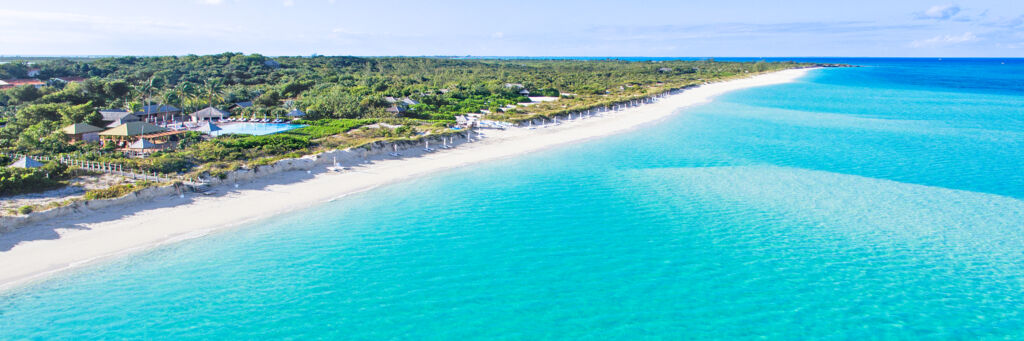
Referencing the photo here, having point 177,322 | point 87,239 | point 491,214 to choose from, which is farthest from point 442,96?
point 177,322

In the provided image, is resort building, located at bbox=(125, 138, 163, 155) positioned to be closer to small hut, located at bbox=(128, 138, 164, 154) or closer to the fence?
small hut, located at bbox=(128, 138, 164, 154)

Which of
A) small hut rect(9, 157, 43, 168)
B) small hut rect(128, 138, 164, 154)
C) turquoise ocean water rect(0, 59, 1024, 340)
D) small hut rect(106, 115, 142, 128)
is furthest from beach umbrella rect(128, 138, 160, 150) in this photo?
turquoise ocean water rect(0, 59, 1024, 340)

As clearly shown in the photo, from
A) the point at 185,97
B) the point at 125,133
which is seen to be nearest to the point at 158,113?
the point at 185,97

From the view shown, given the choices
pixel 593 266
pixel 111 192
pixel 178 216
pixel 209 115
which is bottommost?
pixel 593 266

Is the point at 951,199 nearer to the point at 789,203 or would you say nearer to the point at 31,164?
the point at 789,203

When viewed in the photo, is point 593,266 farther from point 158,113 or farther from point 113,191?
point 158,113
